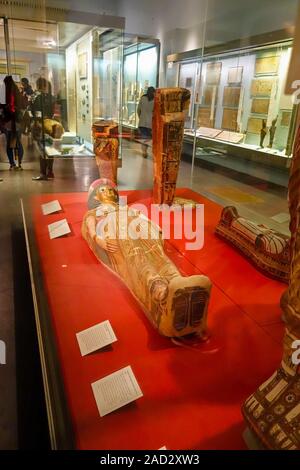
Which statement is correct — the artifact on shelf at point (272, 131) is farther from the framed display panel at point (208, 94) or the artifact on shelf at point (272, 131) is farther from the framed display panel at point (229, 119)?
the framed display panel at point (208, 94)

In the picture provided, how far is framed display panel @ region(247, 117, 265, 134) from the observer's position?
15.3ft

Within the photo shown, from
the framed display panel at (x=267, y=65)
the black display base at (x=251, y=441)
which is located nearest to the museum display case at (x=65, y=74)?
the framed display panel at (x=267, y=65)

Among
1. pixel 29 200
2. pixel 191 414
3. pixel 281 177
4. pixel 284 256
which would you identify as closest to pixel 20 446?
pixel 191 414

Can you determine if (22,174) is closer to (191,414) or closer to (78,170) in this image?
(78,170)

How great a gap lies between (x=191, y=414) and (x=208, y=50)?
5.18 metres

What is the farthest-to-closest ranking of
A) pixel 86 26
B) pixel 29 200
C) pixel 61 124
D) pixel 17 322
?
pixel 61 124 < pixel 86 26 < pixel 29 200 < pixel 17 322

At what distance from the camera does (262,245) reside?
85.7 inches

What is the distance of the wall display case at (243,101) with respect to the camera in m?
4.25

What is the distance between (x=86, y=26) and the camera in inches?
195

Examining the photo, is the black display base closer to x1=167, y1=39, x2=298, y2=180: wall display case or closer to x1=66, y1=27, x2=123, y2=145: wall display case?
x1=167, y1=39, x2=298, y2=180: wall display case

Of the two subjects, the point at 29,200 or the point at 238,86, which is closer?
the point at 29,200

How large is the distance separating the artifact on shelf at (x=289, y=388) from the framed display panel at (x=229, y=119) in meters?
4.47

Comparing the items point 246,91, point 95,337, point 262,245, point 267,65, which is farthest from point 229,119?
point 95,337

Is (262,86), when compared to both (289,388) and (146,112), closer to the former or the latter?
(146,112)
